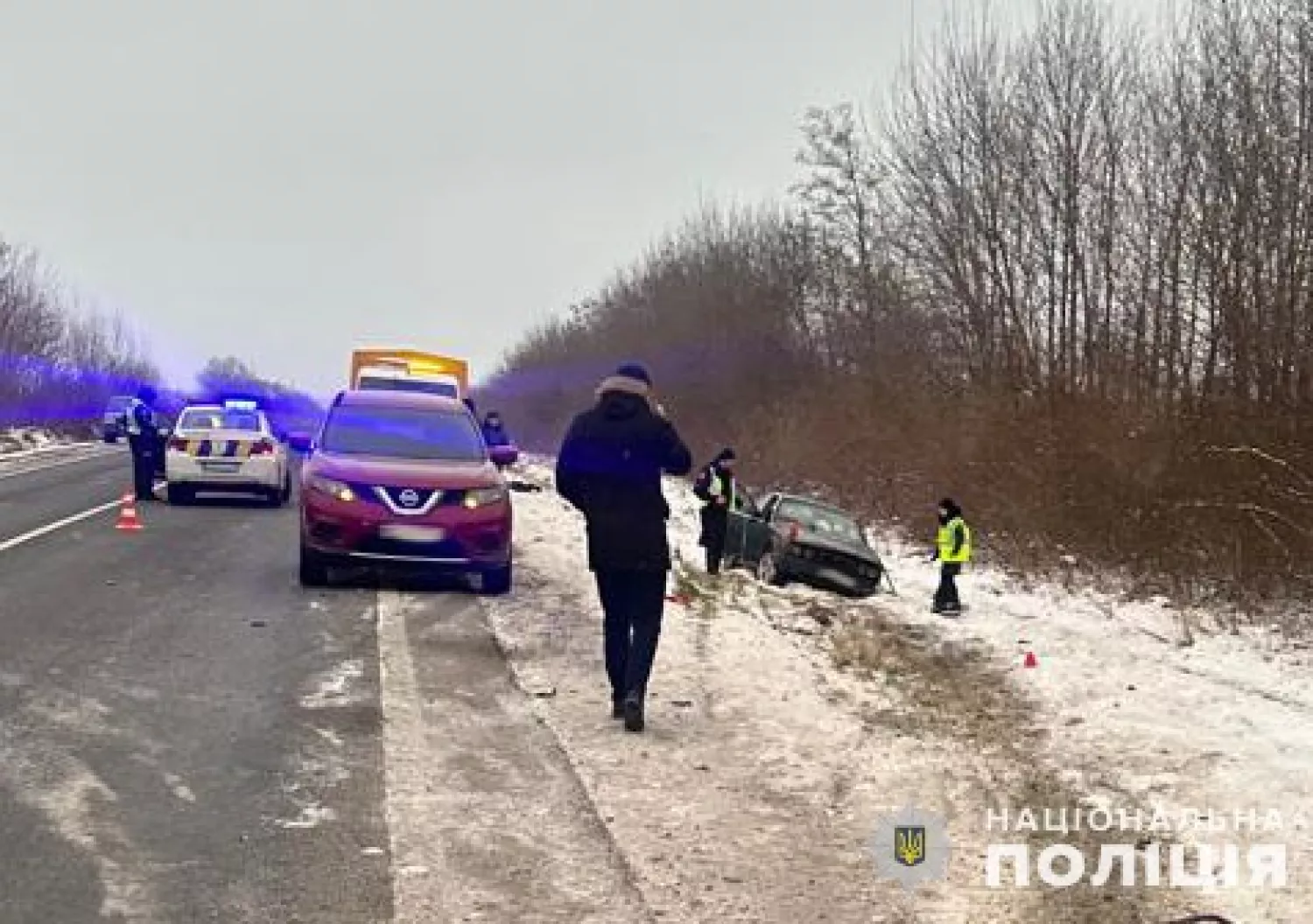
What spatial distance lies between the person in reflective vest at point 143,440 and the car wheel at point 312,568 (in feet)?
30.4

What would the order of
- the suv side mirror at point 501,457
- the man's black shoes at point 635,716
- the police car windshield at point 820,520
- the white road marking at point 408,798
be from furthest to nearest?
the police car windshield at point 820,520 → the suv side mirror at point 501,457 → the man's black shoes at point 635,716 → the white road marking at point 408,798

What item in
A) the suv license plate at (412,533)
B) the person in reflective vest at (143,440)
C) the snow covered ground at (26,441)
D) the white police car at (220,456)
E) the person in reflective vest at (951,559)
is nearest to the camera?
the suv license plate at (412,533)

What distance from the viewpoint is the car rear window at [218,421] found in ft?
62.5

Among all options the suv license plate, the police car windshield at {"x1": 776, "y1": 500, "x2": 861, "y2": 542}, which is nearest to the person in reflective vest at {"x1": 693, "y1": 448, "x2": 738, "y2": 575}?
the police car windshield at {"x1": 776, "y1": 500, "x2": 861, "y2": 542}

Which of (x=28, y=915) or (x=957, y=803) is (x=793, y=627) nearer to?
(x=957, y=803)

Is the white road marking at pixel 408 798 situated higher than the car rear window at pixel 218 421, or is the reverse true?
the car rear window at pixel 218 421

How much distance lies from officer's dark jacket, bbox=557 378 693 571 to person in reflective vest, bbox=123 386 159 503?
14380 mm

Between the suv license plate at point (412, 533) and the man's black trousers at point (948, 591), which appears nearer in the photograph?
the suv license plate at point (412, 533)

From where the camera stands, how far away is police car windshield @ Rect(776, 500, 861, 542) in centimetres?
1731

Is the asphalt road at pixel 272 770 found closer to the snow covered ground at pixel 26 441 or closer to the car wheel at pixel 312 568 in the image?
the car wheel at pixel 312 568

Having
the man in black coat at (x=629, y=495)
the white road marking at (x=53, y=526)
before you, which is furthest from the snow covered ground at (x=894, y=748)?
the white road marking at (x=53, y=526)

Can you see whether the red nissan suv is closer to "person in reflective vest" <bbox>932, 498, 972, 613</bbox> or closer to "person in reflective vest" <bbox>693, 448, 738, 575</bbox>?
"person in reflective vest" <bbox>693, 448, 738, 575</bbox>

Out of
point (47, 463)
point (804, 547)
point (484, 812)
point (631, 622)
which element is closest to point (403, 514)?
point (631, 622)

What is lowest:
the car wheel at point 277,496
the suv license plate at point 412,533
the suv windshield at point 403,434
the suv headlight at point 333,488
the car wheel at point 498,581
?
the car wheel at point 277,496
